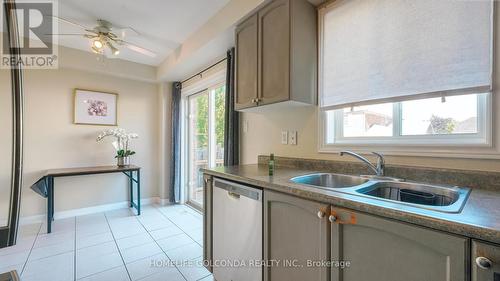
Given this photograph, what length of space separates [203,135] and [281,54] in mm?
2339

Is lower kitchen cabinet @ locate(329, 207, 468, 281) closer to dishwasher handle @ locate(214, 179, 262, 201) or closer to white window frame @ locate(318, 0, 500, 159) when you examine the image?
dishwasher handle @ locate(214, 179, 262, 201)

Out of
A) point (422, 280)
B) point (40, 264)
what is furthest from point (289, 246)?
point (40, 264)

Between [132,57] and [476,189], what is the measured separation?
3980mm

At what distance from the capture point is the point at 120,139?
139 inches

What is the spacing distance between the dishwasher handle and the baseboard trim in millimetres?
2736

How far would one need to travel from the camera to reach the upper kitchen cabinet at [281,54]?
1.57m

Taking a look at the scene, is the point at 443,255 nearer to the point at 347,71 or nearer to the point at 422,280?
the point at 422,280

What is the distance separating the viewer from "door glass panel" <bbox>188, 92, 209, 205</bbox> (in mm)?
3609

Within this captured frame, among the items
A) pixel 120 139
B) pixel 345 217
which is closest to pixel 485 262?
pixel 345 217

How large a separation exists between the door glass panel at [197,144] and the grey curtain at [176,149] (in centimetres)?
19

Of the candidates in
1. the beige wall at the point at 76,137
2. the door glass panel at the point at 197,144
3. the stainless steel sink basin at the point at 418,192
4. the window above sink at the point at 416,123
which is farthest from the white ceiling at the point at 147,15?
the stainless steel sink basin at the point at 418,192

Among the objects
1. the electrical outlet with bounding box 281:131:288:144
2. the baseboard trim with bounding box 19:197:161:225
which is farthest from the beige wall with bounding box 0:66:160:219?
the electrical outlet with bounding box 281:131:288:144

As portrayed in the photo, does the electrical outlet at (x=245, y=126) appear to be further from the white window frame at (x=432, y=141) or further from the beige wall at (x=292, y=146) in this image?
the white window frame at (x=432, y=141)

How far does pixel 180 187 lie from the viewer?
12.8ft
